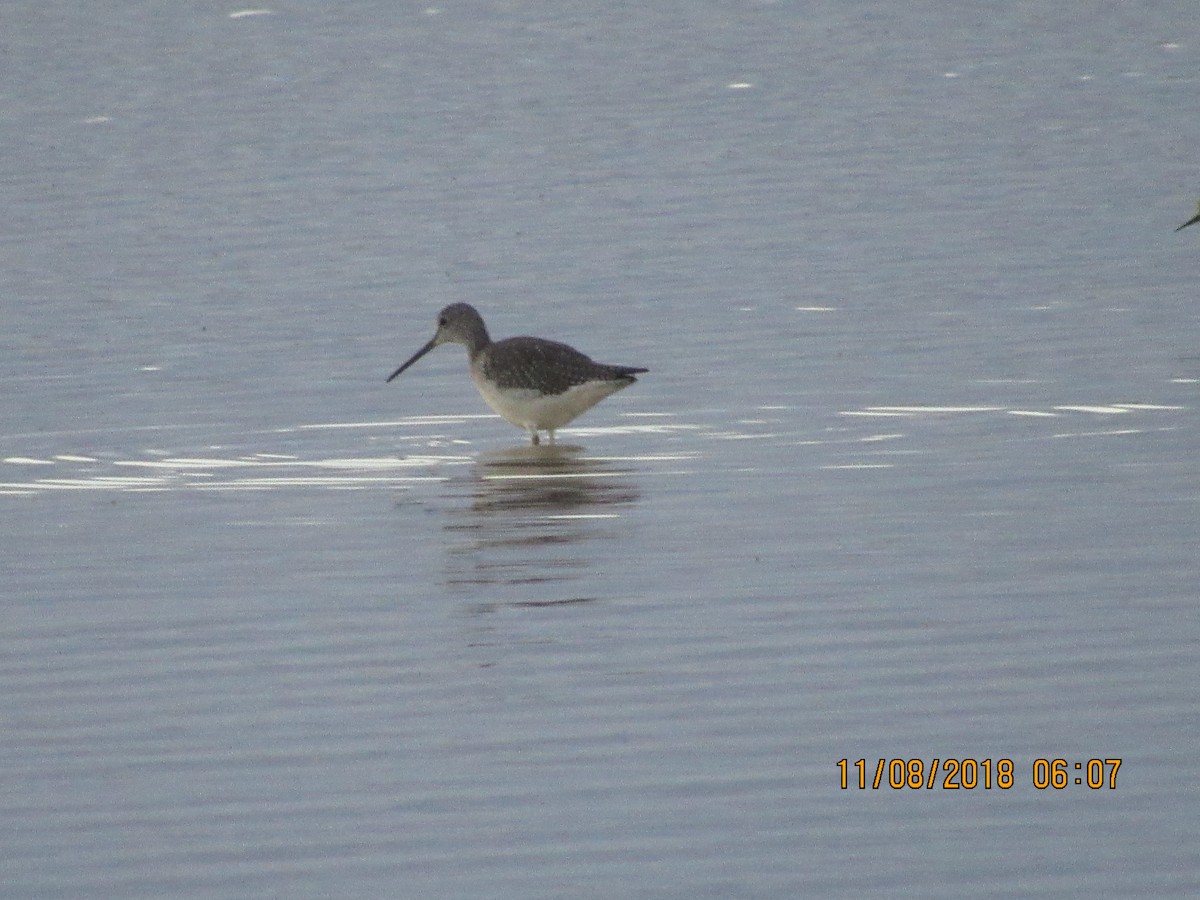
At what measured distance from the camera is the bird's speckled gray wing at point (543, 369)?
48.1 feet

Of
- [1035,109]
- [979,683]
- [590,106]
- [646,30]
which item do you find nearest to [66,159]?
[590,106]

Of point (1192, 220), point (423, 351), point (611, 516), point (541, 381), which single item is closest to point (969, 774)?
point (611, 516)

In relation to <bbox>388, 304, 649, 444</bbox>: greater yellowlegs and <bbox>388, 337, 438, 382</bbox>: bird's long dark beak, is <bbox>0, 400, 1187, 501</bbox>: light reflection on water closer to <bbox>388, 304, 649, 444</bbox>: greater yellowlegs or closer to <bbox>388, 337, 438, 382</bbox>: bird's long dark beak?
<bbox>388, 304, 649, 444</bbox>: greater yellowlegs

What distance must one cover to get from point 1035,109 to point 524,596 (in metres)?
19.6

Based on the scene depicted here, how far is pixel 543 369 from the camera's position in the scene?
14734mm

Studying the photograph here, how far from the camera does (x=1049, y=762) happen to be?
829 centimetres

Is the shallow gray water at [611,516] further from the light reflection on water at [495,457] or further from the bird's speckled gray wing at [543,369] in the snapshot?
the bird's speckled gray wing at [543,369]

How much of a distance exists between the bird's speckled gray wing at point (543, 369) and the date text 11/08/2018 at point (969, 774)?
6523 mm

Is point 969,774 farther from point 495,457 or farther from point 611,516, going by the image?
point 495,457

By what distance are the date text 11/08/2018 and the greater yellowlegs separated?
6.49 m

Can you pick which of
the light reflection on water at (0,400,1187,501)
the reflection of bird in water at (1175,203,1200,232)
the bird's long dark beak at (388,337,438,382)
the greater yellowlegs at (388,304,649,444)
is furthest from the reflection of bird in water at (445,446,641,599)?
the reflection of bird in water at (1175,203,1200,232)

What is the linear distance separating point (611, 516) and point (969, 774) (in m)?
4.32

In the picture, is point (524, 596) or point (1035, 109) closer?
point (524, 596)

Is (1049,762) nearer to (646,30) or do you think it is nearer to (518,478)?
(518,478)
